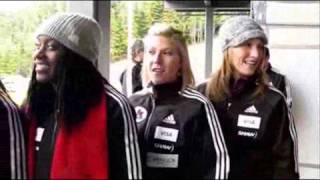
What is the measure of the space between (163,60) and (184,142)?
32cm

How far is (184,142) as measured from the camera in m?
1.98

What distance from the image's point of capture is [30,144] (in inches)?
65.6

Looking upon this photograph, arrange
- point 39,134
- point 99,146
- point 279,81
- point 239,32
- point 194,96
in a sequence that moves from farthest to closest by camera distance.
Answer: point 279,81
point 239,32
point 194,96
point 39,134
point 99,146

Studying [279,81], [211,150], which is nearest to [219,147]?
[211,150]

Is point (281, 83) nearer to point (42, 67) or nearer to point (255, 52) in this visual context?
point (255, 52)

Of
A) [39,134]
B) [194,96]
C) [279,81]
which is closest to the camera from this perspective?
[39,134]

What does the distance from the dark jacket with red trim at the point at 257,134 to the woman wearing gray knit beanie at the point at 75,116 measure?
0.60m

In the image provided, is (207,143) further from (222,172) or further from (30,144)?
(30,144)

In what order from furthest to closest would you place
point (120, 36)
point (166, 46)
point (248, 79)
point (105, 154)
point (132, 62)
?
1. point (132, 62)
2. point (120, 36)
3. point (248, 79)
4. point (166, 46)
5. point (105, 154)

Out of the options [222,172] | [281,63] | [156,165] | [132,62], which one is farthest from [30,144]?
[132,62]

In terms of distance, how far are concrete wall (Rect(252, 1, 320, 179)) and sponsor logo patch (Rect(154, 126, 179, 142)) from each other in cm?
152

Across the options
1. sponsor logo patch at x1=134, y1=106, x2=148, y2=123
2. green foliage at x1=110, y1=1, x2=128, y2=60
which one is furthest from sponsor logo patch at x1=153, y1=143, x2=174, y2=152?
green foliage at x1=110, y1=1, x2=128, y2=60

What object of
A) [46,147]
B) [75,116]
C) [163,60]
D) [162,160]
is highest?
[163,60]

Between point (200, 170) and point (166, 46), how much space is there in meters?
0.47
